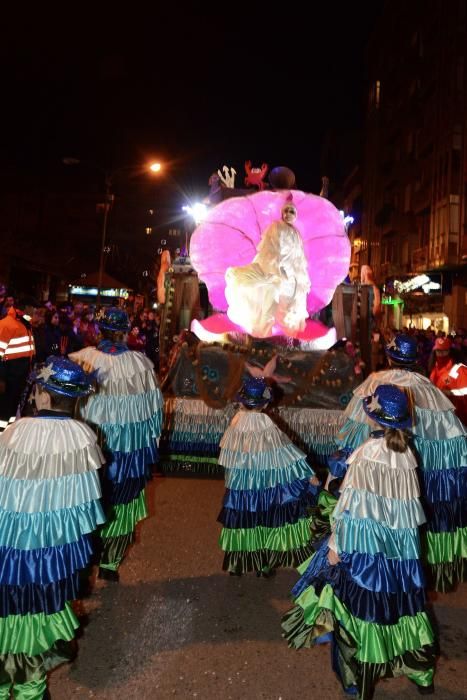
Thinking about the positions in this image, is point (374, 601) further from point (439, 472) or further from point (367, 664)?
point (439, 472)

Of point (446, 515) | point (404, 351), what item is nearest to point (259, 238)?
point (404, 351)

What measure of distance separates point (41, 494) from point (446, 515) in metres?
3.09

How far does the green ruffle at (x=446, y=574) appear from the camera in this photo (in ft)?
13.7

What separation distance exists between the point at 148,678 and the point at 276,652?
82 cm

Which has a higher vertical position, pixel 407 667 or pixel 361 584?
pixel 361 584

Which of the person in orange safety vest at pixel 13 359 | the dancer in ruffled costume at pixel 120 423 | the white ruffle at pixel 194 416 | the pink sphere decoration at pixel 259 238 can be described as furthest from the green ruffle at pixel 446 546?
the person in orange safety vest at pixel 13 359

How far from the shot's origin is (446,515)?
4133mm

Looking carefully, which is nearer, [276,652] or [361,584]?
[361,584]

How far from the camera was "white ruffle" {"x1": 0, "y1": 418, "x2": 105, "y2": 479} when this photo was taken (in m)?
2.67

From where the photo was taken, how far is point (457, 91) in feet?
80.9

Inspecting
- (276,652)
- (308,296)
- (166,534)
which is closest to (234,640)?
(276,652)

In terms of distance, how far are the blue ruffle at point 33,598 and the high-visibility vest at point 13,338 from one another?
5089 millimetres

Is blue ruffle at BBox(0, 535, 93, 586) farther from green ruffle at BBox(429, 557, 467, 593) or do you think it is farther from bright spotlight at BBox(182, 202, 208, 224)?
bright spotlight at BBox(182, 202, 208, 224)

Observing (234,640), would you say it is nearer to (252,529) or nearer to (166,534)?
(252,529)
